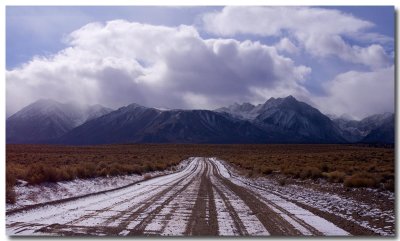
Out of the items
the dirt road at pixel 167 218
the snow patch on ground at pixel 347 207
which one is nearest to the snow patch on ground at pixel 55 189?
the dirt road at pixel 167 218

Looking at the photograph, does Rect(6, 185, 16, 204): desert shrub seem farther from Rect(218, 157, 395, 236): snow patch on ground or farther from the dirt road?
Rect(218, 157, 395, 236): snow patch on ground

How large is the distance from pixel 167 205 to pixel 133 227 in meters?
4.64

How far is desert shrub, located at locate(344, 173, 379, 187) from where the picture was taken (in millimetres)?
21297

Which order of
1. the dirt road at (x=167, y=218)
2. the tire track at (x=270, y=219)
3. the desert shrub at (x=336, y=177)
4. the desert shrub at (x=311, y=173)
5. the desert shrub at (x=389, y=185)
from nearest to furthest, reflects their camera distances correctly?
the dirt road at (x=167, y=218), the tire track at (x=270, y=219), the desert shrub at (x=389, y=185), the desert shrub at (x=336, y=177), the desert shrub at (x=311, y=173)

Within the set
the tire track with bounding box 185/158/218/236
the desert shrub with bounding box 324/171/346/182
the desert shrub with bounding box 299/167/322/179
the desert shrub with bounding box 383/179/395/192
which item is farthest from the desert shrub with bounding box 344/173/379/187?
the tire track with bounding box 185/158/218/236

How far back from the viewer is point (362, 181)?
869 inches

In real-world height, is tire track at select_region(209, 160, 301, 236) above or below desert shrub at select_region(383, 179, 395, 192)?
below

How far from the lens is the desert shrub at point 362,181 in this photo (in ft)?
69.9

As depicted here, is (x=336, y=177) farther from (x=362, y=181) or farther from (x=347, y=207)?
(x=347, y=207)

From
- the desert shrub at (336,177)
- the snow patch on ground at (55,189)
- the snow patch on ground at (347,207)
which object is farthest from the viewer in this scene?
the desert shrub at (336,177)

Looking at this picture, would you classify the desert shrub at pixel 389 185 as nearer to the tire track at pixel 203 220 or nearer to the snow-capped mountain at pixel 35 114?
the tire track at pixel 203 220

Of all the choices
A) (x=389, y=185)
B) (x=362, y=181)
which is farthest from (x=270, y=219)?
(x=362, y=181)

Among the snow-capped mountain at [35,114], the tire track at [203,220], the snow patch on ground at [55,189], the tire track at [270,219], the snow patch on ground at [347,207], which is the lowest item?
the snow patch on ground at [347,207]
